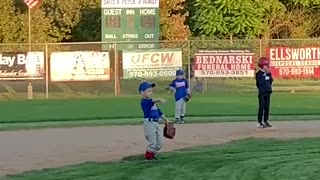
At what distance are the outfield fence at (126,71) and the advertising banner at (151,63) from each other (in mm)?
43

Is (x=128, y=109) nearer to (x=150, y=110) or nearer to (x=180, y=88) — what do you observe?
(x=180, y=88)

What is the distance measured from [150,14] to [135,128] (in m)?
14.9

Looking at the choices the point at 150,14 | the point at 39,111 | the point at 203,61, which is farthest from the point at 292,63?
the point at 39,111

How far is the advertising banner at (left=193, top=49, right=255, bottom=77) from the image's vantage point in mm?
35188

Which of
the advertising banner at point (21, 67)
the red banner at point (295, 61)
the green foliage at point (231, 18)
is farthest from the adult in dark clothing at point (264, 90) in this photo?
the green foliage at point (231, 18)

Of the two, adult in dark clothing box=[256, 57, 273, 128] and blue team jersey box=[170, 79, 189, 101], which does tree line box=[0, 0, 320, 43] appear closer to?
blue team jersey box=[170, 79, 189, 101]

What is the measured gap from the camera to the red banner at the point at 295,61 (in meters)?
35.8

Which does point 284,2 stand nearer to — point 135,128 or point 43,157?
point 135,128

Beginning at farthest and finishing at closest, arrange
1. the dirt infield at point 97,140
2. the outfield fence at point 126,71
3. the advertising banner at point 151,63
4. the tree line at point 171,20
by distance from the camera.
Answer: the tree line at point 171,20, the advertising banner at point 151,63, the outfield fence at point 126,71, the dirt infield at point 97,140

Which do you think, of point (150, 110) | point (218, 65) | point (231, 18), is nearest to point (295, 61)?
point (218, 65)

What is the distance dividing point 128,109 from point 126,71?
287 inches

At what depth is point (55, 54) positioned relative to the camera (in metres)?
34.6

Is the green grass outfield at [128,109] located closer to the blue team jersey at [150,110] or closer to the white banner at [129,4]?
the white banner at [129,4]

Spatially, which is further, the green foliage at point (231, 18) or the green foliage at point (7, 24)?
the green foliage at point (231, 18)
